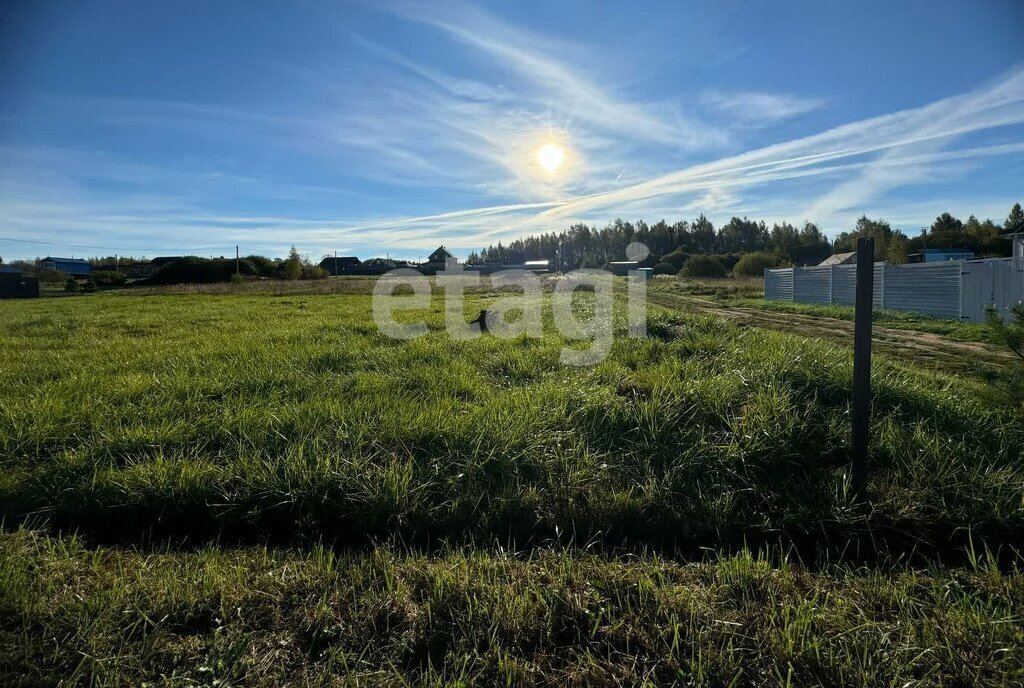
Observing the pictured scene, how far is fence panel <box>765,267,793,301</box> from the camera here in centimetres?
1905

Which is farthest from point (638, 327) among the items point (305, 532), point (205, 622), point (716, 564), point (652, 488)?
point (205, 622)

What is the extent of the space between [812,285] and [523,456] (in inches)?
722

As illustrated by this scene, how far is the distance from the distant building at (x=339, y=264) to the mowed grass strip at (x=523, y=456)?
5560cm

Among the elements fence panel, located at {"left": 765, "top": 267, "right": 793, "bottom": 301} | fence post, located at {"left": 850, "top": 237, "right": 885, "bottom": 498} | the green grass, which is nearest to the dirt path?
the green grass

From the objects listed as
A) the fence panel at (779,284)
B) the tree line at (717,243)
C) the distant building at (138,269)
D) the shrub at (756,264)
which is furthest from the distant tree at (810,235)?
the distant building at (138,269)

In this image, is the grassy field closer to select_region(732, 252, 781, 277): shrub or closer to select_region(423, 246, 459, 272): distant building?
select_region(423, 246, 459, 272): distant building

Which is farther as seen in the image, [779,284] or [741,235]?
[741,235]

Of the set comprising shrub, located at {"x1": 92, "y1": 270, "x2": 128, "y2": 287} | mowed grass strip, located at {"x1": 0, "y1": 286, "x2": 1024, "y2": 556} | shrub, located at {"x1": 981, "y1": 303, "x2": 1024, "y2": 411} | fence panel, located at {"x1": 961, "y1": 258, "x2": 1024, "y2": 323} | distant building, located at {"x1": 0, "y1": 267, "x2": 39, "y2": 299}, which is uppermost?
shrub, located at {"x1": 92, "y1": 270, "x2": 128, "y2": 287}

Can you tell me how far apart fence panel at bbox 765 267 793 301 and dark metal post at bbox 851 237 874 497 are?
61.8 ft

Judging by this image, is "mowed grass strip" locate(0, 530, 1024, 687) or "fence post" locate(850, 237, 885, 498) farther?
"fence post" locate(850, 237, 885, 498)

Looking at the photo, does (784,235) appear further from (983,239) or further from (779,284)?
(779,284)

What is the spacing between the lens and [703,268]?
47.1 m

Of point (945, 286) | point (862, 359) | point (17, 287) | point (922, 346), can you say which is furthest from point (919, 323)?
point (17, 287)

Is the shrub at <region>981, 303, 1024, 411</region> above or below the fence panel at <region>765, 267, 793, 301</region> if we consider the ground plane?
below
